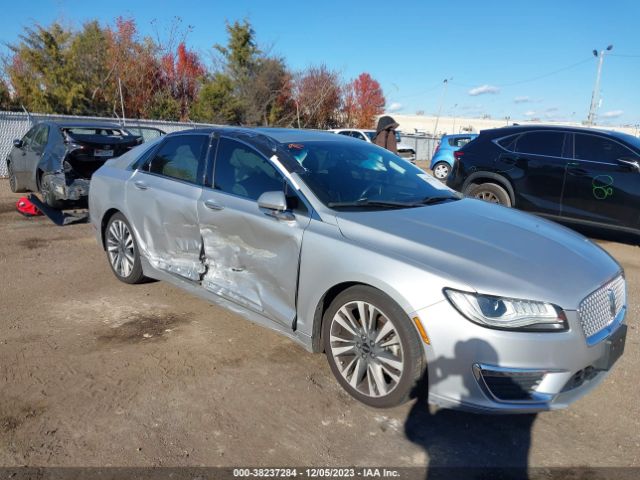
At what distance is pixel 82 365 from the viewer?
3533mm

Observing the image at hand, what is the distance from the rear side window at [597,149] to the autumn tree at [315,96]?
31.5 metres

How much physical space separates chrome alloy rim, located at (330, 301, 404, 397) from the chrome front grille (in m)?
1.00

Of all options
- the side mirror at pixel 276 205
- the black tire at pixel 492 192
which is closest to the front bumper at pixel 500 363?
the side mirror at pixel 276 205

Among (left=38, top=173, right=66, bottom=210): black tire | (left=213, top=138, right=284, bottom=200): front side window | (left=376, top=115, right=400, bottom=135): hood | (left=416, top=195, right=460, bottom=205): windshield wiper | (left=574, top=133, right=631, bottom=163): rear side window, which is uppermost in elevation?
Result: (left=376, top=115, right=400, bottom=135): hood

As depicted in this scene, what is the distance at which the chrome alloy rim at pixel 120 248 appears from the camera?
16.2 ft

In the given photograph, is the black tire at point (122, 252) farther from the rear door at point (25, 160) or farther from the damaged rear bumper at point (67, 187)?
the rear door at point (25, 160)

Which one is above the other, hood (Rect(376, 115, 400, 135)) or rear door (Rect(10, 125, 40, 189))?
hood (Rect(376, 115, 400, 135))

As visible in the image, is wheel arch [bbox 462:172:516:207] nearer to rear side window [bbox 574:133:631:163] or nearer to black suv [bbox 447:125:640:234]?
black suv [bbox 447:125:640:234]

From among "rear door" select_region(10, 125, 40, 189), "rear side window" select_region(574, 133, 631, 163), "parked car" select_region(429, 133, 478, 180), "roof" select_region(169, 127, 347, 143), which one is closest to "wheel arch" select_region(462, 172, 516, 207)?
"rear side window" select_region(574, 133, 631, 163)

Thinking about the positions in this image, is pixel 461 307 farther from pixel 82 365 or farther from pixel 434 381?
pixel 82 365

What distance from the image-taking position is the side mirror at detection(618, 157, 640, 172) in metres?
6.80

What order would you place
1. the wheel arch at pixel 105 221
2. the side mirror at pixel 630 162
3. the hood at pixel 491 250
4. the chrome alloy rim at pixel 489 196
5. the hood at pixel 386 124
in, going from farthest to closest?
the hood at pixel 386 124 → the chrome alloy rim at pixel 489 196 → the side mirror at pixel 630 162 → the wheel arch at pixel 105 221 → the hood at pixel 491 250

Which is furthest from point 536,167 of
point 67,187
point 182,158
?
point 67,187

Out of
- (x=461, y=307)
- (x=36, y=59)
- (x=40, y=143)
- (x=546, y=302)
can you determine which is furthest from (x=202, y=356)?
(x=36, y=59)
